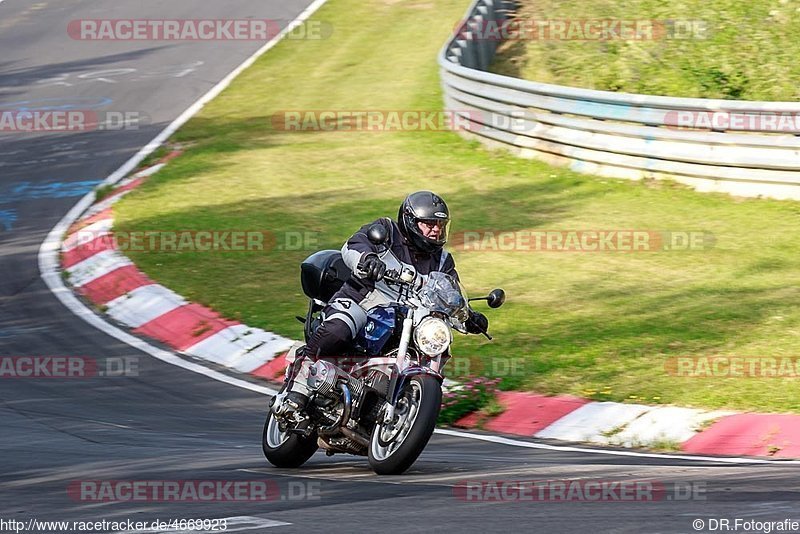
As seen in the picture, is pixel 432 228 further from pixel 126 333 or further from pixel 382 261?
pixel 126 333

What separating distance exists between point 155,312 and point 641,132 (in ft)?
23.9

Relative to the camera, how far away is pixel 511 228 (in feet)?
51.5

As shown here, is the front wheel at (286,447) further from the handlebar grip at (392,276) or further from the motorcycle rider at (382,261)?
the handlebar grip at (392,276)

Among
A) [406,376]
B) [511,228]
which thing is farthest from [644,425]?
[511,228]

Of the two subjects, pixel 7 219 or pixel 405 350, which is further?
pixel 7 219

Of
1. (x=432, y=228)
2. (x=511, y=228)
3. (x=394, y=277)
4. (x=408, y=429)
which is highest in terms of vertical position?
(x=432, y=228)

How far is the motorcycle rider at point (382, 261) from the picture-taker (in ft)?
25.3

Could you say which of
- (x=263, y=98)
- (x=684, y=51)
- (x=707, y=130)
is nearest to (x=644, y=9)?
(x=684, y=51)

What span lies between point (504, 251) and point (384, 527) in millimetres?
9229

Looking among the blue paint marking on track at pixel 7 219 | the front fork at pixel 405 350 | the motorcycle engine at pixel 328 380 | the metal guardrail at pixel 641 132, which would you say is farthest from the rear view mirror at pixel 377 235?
the blue paint marking on track at pixel 7 219

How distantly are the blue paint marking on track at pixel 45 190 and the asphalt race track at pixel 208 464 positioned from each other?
0.05m

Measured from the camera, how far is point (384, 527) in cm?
581

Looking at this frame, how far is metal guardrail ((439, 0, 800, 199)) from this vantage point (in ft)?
51.0

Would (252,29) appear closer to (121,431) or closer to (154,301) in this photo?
(154,301)
